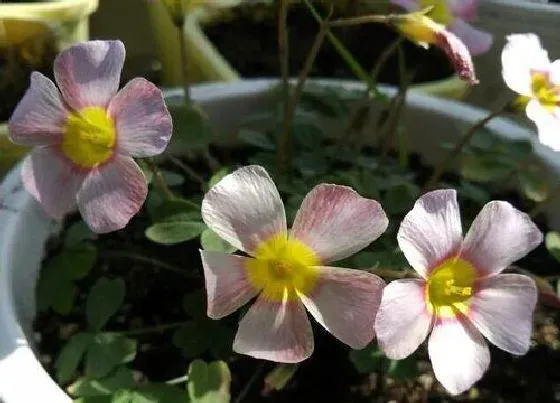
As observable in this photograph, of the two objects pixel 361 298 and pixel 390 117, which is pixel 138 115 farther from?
pixel 390 117

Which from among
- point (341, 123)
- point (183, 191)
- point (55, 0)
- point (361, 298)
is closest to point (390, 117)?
point (341, 123)

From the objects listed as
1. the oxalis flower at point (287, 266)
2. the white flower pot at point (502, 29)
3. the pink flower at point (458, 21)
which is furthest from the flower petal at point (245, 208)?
the white flower pot at point (502, 29)

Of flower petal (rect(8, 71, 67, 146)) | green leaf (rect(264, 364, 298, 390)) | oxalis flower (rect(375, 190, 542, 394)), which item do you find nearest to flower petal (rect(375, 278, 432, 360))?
oxalis flower (rect(375, 190, 542, 394))

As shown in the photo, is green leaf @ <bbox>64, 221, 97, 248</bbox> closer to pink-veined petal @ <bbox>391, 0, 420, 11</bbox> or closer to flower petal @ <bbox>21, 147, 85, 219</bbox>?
flower petal @ <bbox>21, 147, 85, 219</bbox>

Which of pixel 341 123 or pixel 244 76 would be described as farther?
pixel 244 76

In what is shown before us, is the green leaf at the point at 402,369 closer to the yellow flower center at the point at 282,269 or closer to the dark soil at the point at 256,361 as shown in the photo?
the dark soil at the point at 256,361
